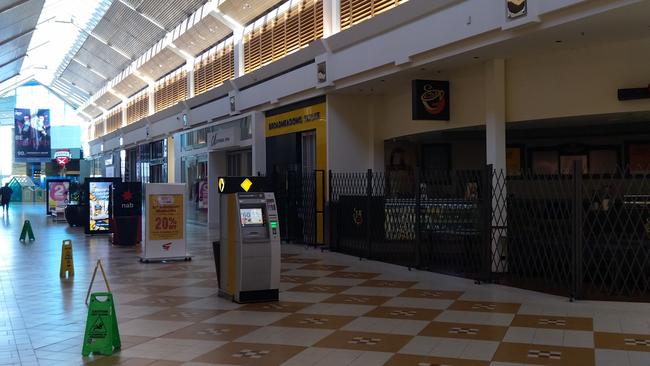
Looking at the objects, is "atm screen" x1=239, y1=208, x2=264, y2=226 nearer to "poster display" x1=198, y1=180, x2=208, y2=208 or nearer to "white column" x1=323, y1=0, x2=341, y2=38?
"white column" x1=323, y1=0, x2=341, y2=38

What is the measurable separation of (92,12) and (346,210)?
2154 cm

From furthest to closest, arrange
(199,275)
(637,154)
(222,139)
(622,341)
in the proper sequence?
1. (222,139)
2. (637,154)
3. (199,275)
4. (622,341)

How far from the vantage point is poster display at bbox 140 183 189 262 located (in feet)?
45.5

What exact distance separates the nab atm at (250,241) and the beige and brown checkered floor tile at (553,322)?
11.0 ft

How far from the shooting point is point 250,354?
6.30 m

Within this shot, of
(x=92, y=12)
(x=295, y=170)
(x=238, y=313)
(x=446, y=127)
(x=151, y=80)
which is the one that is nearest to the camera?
(x=238, y=313)

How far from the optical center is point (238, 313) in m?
8.34

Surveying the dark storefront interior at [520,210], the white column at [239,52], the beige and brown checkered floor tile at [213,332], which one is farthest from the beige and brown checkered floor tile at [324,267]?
the white column at [239,52]

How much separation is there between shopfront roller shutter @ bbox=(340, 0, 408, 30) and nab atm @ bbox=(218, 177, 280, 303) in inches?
223

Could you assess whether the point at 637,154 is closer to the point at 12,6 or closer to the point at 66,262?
the point at 66,262

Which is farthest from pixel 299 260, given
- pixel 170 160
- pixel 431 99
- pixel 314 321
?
pixel 170 160

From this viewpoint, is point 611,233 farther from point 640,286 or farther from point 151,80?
point 151,80

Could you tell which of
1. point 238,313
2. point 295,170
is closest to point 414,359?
point 238,313

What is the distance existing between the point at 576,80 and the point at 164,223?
29.1 feet
